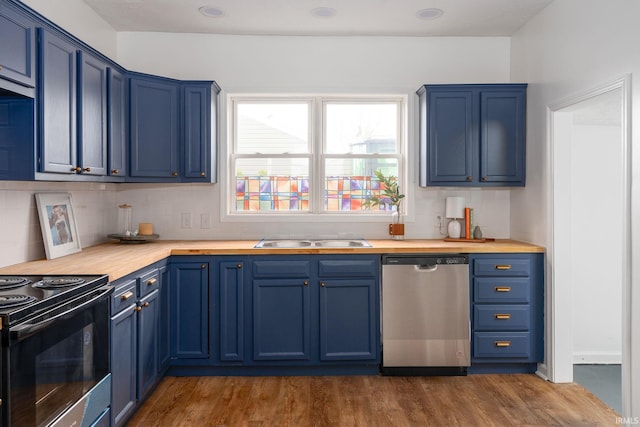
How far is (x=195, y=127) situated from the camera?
3.62m

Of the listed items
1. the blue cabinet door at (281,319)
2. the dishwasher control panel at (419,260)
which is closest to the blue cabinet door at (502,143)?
the dishwasher control panel at (419,260)

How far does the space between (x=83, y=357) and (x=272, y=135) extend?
8.39 ft

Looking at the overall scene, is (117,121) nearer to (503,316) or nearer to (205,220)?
(205,220)

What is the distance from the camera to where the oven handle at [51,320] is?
159 centimetres

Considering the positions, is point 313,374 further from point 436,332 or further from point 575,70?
point 575,70

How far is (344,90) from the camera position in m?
3.99

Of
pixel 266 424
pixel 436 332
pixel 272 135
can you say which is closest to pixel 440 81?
pixel 272 135

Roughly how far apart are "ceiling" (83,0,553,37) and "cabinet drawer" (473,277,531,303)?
2.07m

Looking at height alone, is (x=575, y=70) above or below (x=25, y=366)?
above

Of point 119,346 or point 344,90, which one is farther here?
point 344,90

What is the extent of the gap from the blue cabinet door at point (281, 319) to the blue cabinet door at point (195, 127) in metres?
1.08

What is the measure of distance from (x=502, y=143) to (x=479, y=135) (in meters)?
0.20

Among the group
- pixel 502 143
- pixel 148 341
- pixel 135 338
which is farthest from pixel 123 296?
pixel 502 143

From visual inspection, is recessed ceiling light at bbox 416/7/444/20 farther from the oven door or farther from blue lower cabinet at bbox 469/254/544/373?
the oven door
